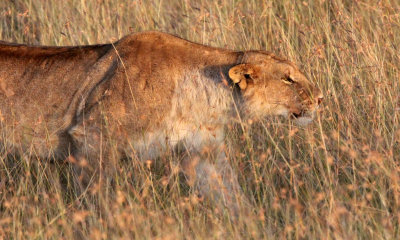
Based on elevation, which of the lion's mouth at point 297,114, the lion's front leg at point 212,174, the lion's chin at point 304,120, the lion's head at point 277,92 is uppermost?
the lion's head at point 277,92

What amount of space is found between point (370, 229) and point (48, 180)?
8.43ft

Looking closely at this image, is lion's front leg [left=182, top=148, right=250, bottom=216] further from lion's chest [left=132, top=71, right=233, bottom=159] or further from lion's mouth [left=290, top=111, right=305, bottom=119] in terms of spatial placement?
lion's mouth [left=290, top=111, right=305, bottom=119]

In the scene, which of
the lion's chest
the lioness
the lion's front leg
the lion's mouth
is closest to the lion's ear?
the lioness

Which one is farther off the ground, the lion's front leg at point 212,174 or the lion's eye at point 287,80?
the lion's eye at point 287,80

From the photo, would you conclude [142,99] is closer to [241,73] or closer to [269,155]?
[241,73]

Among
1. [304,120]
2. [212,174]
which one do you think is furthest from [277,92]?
[212,174]

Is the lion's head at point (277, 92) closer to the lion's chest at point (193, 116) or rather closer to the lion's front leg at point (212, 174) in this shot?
the lion's chest at point (193, 116)

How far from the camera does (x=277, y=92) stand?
5.80 m

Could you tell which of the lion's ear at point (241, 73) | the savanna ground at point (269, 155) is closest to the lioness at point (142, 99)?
the lion's ear at point (241, 73)

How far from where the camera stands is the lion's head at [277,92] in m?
5.77

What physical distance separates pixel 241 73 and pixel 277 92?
32cm

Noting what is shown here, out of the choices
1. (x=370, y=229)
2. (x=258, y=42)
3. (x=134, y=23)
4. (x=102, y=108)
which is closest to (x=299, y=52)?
(x=258, y=42)

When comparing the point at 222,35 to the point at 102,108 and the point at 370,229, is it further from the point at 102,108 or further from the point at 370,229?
the point at 370,229

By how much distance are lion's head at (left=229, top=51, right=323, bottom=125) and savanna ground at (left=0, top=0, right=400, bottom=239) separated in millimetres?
207
